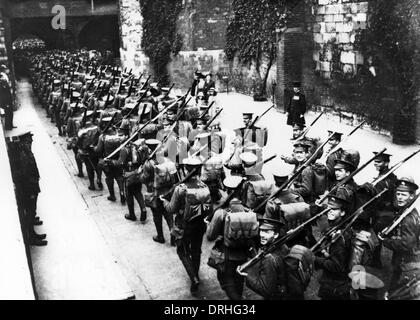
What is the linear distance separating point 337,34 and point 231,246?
9.63 metres

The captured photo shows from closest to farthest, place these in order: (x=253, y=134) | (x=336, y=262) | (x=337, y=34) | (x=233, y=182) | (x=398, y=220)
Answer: (x=336, y=262), (x=398, y=220), (x=233, y=182), (x=253, y=134), (x=337, y=34)

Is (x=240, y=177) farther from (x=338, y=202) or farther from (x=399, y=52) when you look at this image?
(x=399, y=52)

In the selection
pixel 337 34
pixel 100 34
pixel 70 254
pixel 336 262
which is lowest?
pixel 70 254

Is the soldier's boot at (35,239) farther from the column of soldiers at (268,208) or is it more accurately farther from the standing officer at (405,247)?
the standing officer at (405,247)

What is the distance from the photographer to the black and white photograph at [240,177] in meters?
4.54

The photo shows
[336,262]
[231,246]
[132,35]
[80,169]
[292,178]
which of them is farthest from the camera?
[132,35]

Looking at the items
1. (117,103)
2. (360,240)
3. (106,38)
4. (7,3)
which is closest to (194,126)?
(117,103)

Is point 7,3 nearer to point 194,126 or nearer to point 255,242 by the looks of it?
point 194,126

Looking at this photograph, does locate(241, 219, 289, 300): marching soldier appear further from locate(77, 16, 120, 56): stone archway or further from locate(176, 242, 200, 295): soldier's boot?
locate(77, 16, 120, 56): stone archway

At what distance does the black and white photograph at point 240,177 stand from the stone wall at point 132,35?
13.4ft

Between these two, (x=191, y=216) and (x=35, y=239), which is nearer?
(x=191, y=216)

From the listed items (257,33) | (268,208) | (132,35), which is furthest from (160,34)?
(268,208)

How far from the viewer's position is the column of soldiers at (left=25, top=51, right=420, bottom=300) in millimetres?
4277

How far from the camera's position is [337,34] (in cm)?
1268
